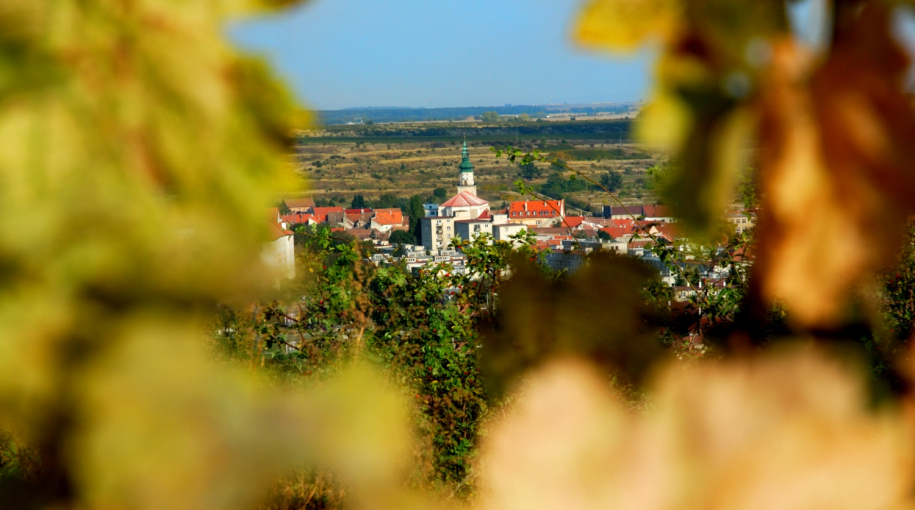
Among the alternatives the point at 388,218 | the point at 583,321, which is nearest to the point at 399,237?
the point at 388,218

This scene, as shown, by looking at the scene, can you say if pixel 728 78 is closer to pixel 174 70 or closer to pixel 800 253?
pixel 800 253

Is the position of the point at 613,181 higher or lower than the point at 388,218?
higher

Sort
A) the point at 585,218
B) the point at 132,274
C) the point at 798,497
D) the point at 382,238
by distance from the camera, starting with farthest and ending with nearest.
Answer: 1. the point at 382,238
2. the point at 585,218
3. the point at 132,274
4. the point at 798,497

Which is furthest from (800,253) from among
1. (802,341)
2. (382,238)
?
(382,238)

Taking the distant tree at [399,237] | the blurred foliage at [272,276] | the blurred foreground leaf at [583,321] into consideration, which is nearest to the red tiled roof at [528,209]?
the distant tree at [399,237]

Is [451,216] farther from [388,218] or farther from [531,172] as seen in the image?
[531,172]

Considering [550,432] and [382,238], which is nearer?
[550,432]

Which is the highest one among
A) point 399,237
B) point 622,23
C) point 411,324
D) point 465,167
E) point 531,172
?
point 622,23

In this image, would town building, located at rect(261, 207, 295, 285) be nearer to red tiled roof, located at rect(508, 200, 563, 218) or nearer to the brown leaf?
the brown leaf
